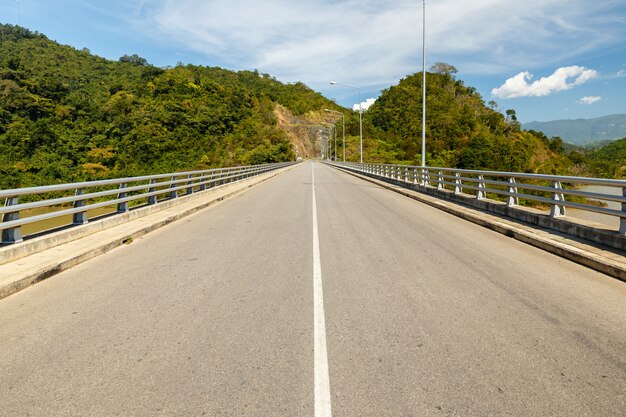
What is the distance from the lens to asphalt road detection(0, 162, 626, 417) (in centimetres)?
303

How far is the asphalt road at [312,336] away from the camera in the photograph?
3.03m

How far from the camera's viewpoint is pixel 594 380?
10.7ft

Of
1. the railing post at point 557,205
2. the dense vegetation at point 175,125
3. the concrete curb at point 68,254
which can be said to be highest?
the dense vegetation at point 175,125

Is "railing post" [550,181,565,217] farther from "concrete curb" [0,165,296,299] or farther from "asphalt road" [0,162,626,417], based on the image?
"concrete curb" [0,165,296,299]

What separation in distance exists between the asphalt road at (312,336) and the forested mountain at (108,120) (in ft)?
218

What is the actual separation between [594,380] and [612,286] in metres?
3.12

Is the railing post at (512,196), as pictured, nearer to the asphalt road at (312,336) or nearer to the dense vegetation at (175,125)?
the asphalt road at (312,336)

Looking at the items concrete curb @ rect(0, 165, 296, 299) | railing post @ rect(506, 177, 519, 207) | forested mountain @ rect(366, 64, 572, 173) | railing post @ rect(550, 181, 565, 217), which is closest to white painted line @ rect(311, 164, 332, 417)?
concrete curb @ rect(0, 165, 296, 299)

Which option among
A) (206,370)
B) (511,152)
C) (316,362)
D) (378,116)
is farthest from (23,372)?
(378,116)

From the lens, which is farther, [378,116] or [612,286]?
[378,116]

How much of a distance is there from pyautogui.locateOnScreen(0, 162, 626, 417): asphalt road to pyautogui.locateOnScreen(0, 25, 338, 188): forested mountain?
218ft

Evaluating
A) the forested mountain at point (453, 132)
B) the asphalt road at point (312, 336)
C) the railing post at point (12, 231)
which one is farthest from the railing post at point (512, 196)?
the forested mountain at point (453, 132)

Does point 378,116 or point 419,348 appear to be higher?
point 378,116

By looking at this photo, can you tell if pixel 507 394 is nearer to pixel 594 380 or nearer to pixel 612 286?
pixel 594 380
